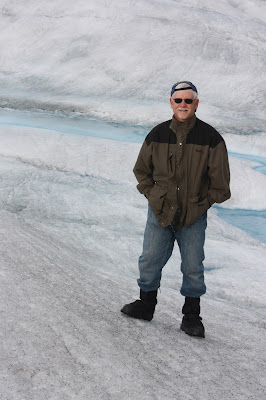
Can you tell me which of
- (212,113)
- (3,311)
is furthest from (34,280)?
(212,113)

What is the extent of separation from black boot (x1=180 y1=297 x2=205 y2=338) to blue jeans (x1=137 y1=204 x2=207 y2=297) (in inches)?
2.1

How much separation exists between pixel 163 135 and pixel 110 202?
3.98 metres

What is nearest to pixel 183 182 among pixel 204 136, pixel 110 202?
pixel 204 136

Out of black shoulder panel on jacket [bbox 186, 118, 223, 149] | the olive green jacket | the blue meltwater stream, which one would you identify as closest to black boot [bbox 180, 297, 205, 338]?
the olive green jacket

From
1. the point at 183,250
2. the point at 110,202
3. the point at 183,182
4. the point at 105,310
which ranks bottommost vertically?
the point at 105,310

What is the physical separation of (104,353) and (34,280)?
2.96ft

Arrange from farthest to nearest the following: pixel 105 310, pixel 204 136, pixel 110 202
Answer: pixel 110 202
pixel 105 310
pixel 204 136

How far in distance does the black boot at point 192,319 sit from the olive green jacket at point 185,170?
0.45 meters

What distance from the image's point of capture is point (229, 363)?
259cm

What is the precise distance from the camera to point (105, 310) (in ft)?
9.87

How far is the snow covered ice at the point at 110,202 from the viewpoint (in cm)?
239

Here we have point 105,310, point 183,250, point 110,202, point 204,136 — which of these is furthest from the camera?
point 110,202

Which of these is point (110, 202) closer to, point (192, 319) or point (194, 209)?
point (192, 319)

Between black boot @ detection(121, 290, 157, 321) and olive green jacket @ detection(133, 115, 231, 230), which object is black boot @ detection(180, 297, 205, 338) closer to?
black boot @ detection(121, 290, 157, 321)
